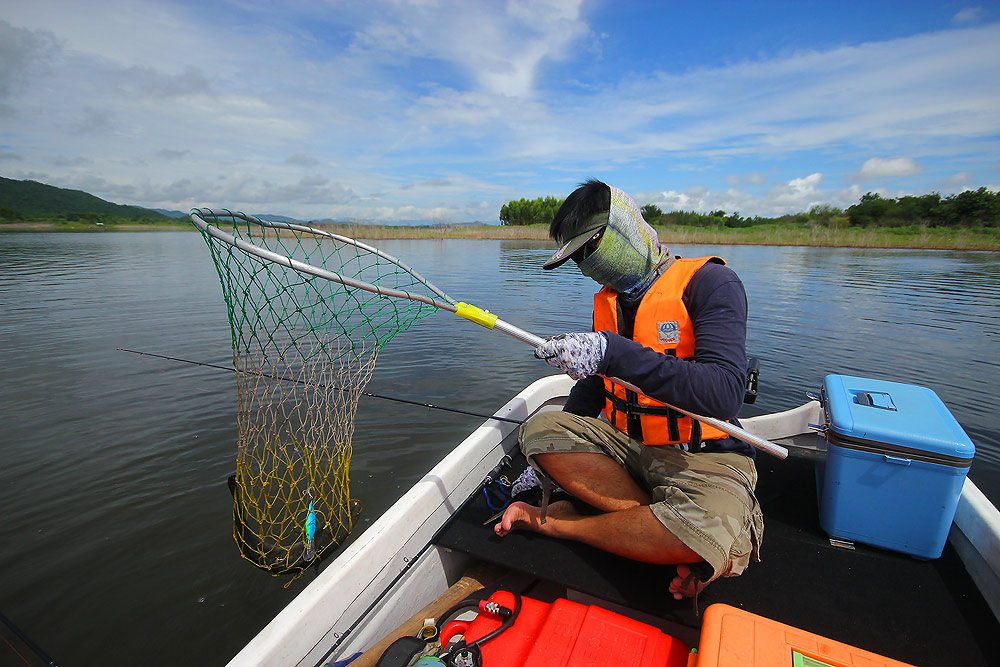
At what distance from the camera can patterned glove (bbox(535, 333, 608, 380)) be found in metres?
1.68

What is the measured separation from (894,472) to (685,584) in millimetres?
1131

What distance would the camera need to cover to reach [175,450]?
436 centimetres

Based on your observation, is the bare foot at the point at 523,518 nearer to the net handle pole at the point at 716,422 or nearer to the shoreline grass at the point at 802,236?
the net handle pole at the point at 716,422

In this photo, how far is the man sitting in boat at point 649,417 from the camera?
169 cm

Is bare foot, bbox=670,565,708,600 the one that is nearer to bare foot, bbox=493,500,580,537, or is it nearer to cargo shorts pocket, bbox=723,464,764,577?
cargo shorts pocket, bbox=723,464,764,577

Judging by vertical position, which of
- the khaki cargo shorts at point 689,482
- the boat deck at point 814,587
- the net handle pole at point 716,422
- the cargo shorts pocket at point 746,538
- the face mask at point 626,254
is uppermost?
the face mask at point 626,254

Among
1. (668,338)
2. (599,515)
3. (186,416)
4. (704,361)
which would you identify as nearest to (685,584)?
(599,515)

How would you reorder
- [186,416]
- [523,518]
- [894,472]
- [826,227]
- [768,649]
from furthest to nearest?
[826,227]
[186,416]
[523,518]
[894,472]
[768,649]

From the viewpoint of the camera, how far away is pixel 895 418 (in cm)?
211

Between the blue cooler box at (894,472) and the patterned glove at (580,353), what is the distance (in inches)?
52.0

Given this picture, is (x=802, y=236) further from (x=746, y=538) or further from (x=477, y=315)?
(x=477, y=315)

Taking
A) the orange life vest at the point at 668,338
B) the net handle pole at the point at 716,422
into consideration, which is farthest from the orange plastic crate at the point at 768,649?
the orange life vest at the point at 668,338

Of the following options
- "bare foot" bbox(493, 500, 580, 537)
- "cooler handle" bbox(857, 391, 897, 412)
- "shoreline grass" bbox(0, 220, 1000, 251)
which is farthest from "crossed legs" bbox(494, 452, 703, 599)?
"shoreline grass" bbox(0, 220, 1000, 251)

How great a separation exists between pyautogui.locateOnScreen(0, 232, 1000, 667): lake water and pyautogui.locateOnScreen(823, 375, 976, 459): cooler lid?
Answer: 3.14 meters
